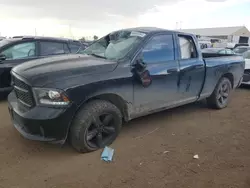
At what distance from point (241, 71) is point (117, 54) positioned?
400cm

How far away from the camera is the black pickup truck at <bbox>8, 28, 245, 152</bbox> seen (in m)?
3.11

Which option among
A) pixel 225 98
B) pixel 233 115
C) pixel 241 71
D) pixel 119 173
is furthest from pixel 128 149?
pixel 241 71

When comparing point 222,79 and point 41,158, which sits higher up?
point 222,79

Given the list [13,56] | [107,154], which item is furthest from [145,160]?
[13,56]

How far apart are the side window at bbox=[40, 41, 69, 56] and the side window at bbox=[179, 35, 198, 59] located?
3561 mm

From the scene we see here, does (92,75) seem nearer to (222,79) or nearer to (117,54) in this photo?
(117,54)

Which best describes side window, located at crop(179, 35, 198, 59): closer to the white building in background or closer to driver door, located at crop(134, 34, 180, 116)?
driver door, located at crop(134, 34, 180, 116)

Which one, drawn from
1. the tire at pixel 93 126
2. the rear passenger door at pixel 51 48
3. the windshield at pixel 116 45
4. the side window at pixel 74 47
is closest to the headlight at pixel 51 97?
the tire at pixel 93 126

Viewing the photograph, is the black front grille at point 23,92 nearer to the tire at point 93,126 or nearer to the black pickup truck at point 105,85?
the black pickup truck at point 105,85

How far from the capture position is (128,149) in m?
3.73

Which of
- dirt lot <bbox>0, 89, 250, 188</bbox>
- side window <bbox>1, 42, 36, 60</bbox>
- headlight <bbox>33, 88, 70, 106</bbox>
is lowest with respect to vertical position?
dirt lot <bbox>0, 89, 250, 188</bbox>

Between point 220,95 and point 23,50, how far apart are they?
5025 mm

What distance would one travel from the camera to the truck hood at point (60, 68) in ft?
10.3

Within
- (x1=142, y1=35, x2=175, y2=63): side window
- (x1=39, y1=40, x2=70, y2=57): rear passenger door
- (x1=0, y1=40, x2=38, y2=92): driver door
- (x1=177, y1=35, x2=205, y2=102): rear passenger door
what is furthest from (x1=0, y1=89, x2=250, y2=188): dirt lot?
(x1=39, y1=40, x2=70, y2=57): rear passenger door
